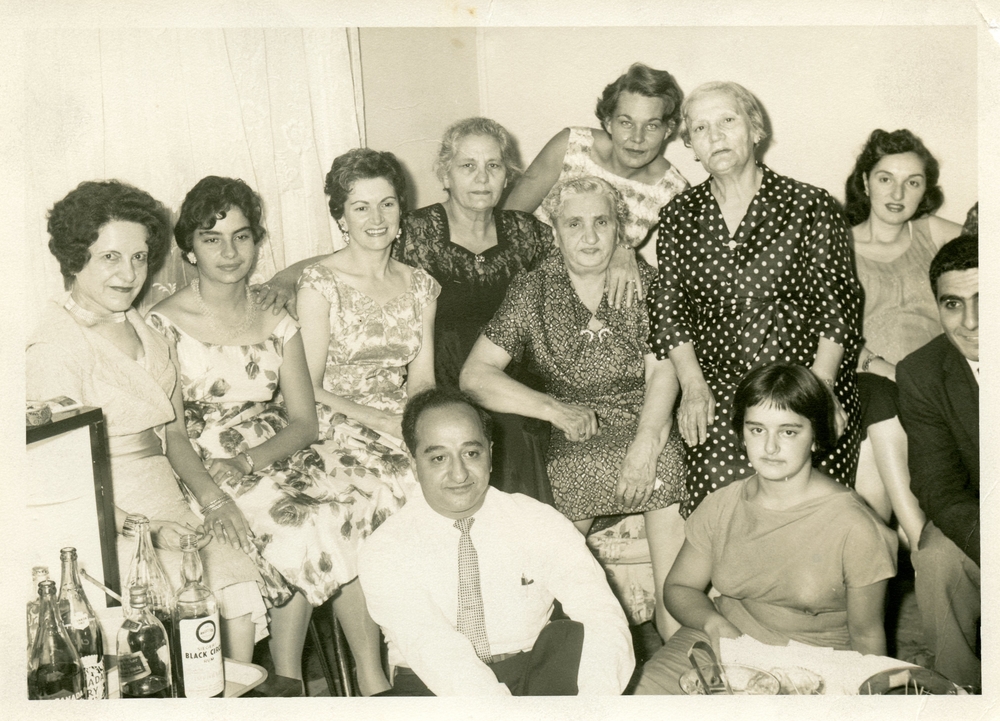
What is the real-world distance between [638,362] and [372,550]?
0.76 m

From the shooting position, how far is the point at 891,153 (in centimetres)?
224

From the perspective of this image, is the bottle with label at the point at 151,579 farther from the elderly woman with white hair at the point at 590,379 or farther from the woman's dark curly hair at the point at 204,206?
the elderly woman with white hair at the point at 590,379

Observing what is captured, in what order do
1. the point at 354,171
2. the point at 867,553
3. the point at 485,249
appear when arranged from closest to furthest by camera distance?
the point at 867,553 → the point at 354,171 → the point at 485,249

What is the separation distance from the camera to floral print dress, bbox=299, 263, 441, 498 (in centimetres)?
229

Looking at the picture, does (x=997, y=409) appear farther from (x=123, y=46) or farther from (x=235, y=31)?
(x=123, y=46)

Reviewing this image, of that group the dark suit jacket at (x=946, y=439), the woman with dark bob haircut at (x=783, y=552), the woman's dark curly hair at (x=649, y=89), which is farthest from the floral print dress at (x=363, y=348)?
the dark suit jacket at (x=946, y=439)

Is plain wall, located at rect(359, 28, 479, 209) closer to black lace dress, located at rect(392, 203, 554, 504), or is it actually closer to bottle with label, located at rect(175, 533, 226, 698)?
black lace dress, located at rect(392, 203, 554, 504)

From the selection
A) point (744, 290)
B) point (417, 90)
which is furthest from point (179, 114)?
point (744, 290)

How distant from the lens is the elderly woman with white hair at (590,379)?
225 centimetres

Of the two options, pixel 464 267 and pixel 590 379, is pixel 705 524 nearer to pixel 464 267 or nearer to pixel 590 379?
pixel 590 379

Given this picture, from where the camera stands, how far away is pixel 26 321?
221cm

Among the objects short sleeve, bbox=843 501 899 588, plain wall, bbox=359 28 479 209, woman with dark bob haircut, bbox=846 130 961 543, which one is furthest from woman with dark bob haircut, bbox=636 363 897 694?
plain wall, bbox=359 28 479 209

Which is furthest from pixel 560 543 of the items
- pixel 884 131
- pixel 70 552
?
pixel 884 131

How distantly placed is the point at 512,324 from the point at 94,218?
99cm
